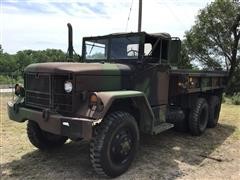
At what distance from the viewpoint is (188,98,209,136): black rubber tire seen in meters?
7.55

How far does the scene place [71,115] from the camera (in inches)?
191

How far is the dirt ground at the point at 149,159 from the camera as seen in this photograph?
5152mm

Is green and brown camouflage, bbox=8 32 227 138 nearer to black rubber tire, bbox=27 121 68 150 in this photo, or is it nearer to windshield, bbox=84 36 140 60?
windshield, bbox=84 36 140 60

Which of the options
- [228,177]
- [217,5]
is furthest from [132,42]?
[217,5]

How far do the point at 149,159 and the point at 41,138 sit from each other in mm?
1937

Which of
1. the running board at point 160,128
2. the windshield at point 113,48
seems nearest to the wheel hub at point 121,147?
the running board at point 160,128

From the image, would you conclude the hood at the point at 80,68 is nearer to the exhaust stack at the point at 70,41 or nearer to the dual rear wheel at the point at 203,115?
the exhaust stack at the point at 70,41

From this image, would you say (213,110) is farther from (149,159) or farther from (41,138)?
(41,138)

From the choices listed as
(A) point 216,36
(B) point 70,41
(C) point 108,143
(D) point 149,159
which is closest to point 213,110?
(D) point 149,159

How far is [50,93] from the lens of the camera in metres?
5.02

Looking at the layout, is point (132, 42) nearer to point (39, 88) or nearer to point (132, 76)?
point (132, 76)

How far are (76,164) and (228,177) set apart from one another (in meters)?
2.38

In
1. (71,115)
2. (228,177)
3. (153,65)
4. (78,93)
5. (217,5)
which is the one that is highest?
(217,5)

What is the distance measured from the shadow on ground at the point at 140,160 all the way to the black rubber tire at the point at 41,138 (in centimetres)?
13
